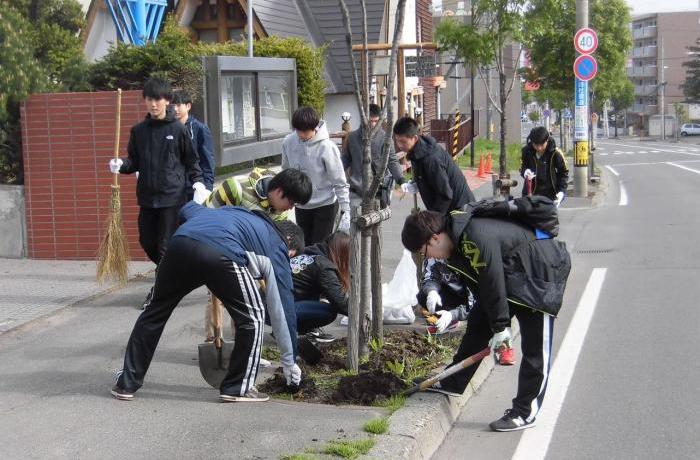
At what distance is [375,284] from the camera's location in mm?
6723

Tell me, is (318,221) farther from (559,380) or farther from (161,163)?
(559,380)

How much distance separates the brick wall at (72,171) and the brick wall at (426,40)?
24619mm

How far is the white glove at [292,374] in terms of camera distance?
19.0 ft

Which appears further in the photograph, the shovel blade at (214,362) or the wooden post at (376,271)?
the wooden post at (376,271)

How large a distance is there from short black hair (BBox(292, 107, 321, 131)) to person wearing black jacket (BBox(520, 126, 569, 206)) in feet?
12.0

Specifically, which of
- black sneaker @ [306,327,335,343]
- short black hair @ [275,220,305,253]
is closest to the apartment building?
black sneaker @ [306,327,335,343]

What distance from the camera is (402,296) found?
828 cm

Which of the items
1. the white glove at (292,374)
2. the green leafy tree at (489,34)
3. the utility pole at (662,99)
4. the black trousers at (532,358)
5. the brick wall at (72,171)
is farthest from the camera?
the utility pole at (662,99)

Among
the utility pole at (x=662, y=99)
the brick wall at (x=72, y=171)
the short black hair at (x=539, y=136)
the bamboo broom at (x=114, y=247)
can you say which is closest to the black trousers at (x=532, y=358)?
the bamboo broom at (x=114, y=247)

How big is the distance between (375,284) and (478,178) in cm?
2105

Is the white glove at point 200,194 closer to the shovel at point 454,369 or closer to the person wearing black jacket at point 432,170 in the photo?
the person wearing black jacket at point 432,170

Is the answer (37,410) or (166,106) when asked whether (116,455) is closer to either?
(37,410)

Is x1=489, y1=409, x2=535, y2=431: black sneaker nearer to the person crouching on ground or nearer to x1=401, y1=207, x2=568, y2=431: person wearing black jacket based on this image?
x1=401, y1=207, x2=568, y2=431: person wearing black jacket

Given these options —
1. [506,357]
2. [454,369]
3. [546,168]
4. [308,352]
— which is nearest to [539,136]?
[546,168]
